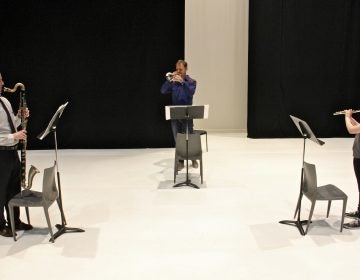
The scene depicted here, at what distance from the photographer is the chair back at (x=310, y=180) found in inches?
184

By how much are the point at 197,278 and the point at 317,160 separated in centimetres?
455

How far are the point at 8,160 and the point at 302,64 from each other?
6.80 m

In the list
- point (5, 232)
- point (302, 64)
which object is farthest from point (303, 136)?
point (302, 64)

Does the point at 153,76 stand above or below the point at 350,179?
above

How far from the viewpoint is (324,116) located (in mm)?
10023

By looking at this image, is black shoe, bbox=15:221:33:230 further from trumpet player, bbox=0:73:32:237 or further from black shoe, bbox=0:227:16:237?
black shoe, bbox=0:227:16:237

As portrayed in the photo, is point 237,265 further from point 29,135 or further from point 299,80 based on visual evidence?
point 299,80

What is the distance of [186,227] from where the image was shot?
16.1ft

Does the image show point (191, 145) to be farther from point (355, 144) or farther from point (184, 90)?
point (355, 144)

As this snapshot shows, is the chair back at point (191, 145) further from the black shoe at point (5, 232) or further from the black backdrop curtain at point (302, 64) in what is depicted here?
the black backdrop curtain at point (302, 64)

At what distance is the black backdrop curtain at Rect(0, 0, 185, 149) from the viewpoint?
8.50 metres

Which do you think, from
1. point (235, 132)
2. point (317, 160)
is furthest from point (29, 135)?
point (317, 160)

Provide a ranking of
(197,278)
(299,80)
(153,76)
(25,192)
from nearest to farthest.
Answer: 1. (197,278)
2. (25,192)
3. (153,76)
4. (299,80)

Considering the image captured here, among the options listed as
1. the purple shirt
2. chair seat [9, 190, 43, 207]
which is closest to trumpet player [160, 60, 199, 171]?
the purple shirt
